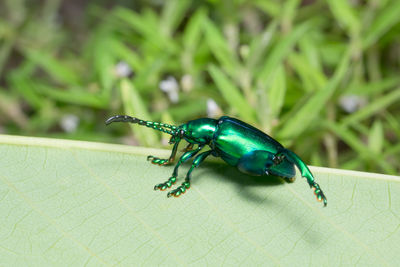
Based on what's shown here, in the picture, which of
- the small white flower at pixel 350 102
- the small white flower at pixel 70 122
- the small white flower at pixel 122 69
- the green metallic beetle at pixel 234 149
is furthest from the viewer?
the small white flower at pixel 70 122

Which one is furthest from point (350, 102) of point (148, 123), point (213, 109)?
point (148, 123)

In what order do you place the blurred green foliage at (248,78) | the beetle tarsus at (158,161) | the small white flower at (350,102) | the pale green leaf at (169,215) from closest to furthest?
the pale green leaf at (169,215), the beetle tarsus at (158,161), the blurred green foliage at (248,78), the small white flower at (350,102)

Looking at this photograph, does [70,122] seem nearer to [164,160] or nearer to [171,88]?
[171,88]

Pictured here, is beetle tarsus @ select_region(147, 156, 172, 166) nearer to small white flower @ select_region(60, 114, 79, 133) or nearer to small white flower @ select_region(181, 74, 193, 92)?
small white flower @ select_region(181, 74, 193, 92)

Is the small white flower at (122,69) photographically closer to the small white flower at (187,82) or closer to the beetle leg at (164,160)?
the small white flower at (187,82)

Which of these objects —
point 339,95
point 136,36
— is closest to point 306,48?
point 339,95

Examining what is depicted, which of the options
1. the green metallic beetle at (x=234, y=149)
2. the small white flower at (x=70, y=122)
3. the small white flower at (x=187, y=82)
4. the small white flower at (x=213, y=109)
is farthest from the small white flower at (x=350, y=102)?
the small white flower at (x=70, y=122)

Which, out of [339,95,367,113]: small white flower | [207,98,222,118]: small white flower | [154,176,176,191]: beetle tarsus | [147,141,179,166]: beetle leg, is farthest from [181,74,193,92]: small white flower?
[154,176,176,191]: beetle tarsus
